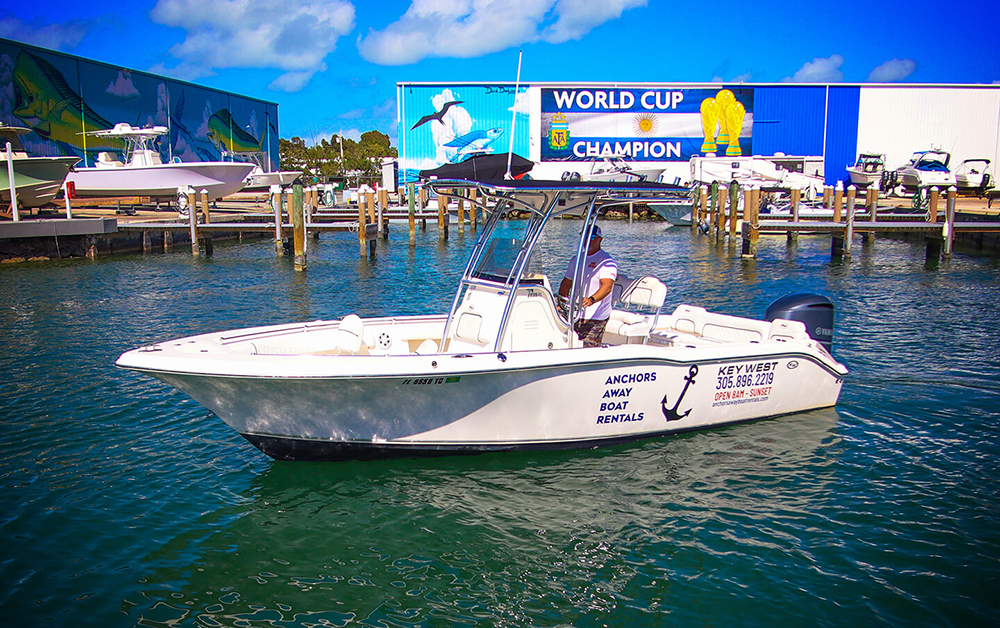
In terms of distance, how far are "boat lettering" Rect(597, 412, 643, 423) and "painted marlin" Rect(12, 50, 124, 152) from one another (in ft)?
122

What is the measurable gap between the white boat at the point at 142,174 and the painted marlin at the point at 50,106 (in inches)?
206

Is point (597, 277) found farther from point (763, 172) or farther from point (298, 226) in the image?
point (763, 172)

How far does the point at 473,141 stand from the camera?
149 ft

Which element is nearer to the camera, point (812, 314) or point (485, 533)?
point (485, 533)

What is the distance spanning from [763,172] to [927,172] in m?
8.58

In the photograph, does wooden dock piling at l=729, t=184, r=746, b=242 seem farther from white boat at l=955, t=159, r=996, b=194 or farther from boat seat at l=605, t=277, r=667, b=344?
white boat at l=955, t=159, r=996, b=194

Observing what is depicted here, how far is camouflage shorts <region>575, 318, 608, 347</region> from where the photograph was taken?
7.32 meters

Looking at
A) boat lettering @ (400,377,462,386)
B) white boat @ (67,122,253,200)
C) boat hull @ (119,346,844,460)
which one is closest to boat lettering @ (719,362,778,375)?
boat hull @ (119,346,844,460)

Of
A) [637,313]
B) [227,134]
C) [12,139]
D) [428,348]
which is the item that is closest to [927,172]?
[637,313]

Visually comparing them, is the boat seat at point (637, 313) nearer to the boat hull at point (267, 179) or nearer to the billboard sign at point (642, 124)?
the boat hull at point (267, 179)

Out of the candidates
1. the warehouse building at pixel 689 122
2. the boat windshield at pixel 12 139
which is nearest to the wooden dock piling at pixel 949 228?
the warehouse building at pixel 689 122

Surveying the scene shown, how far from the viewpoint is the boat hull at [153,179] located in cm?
3142

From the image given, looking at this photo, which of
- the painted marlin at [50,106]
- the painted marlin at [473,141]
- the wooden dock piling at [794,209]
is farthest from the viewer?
the painted marlin at [473,141]

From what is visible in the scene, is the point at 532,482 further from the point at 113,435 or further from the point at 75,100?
the point at 75,100
